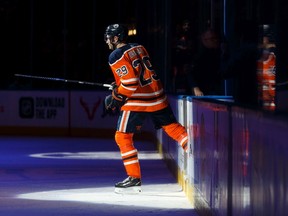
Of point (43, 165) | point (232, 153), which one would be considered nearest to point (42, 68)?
point (43, 165)

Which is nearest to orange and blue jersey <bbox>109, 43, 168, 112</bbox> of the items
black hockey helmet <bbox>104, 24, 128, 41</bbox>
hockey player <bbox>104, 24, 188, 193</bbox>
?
hockey player <bbox>104, 24, 188, 193</bbox>

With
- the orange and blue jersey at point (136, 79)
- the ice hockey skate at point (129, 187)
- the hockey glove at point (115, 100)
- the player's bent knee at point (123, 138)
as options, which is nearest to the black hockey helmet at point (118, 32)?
the orange and blue jersey at point (136, 79)

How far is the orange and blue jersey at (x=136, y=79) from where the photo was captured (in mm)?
11688

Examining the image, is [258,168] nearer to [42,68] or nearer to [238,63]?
[238,63]

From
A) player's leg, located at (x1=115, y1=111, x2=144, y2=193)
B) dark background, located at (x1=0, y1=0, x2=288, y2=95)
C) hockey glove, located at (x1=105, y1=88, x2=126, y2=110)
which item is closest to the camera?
player's leg, located at (x1=115, y1=111, x2=144, y2=193)

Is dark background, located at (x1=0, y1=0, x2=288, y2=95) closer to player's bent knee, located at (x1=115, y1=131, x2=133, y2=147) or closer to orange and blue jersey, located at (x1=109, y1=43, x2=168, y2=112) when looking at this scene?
orange and blue jersey, located at (x1=109, y1=43, x2=168, y2=112)

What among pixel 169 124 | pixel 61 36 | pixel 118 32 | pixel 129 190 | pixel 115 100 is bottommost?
pixel 129 190

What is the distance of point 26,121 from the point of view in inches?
987

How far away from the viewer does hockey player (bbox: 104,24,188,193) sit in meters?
11.7

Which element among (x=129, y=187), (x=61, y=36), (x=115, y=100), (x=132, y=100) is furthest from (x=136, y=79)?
(x=61, y=36)

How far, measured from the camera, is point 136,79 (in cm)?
1175

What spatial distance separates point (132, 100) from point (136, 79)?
300mm

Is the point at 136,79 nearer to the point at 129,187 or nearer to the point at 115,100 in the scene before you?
the point at 115,100

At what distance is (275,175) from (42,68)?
23.8 meters
